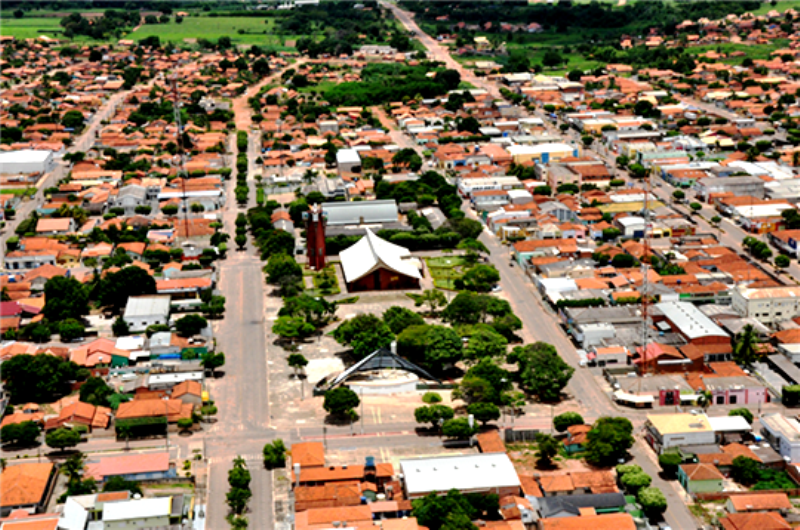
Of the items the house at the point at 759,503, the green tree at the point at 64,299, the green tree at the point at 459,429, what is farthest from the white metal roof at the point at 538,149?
the house at the point at 759,503

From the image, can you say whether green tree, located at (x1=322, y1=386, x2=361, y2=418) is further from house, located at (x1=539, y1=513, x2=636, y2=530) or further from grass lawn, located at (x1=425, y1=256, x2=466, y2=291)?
grass lawn, located at (x1=425, y1=256, x2=466, y2=291)

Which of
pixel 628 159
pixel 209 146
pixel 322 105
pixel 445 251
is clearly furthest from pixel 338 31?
pixel 445 251

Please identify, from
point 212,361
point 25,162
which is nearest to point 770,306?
point 212,361

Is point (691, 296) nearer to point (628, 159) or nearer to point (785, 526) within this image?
point (785, 526)

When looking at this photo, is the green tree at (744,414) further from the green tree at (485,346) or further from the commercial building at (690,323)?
the green tree at (485,346)

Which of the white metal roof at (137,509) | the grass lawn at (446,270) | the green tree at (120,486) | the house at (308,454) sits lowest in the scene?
the grass lawn at (446,270)

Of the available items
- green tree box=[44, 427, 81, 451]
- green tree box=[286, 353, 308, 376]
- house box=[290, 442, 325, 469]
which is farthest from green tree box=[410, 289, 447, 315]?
green tree box=[44, 427, 81, 451]
